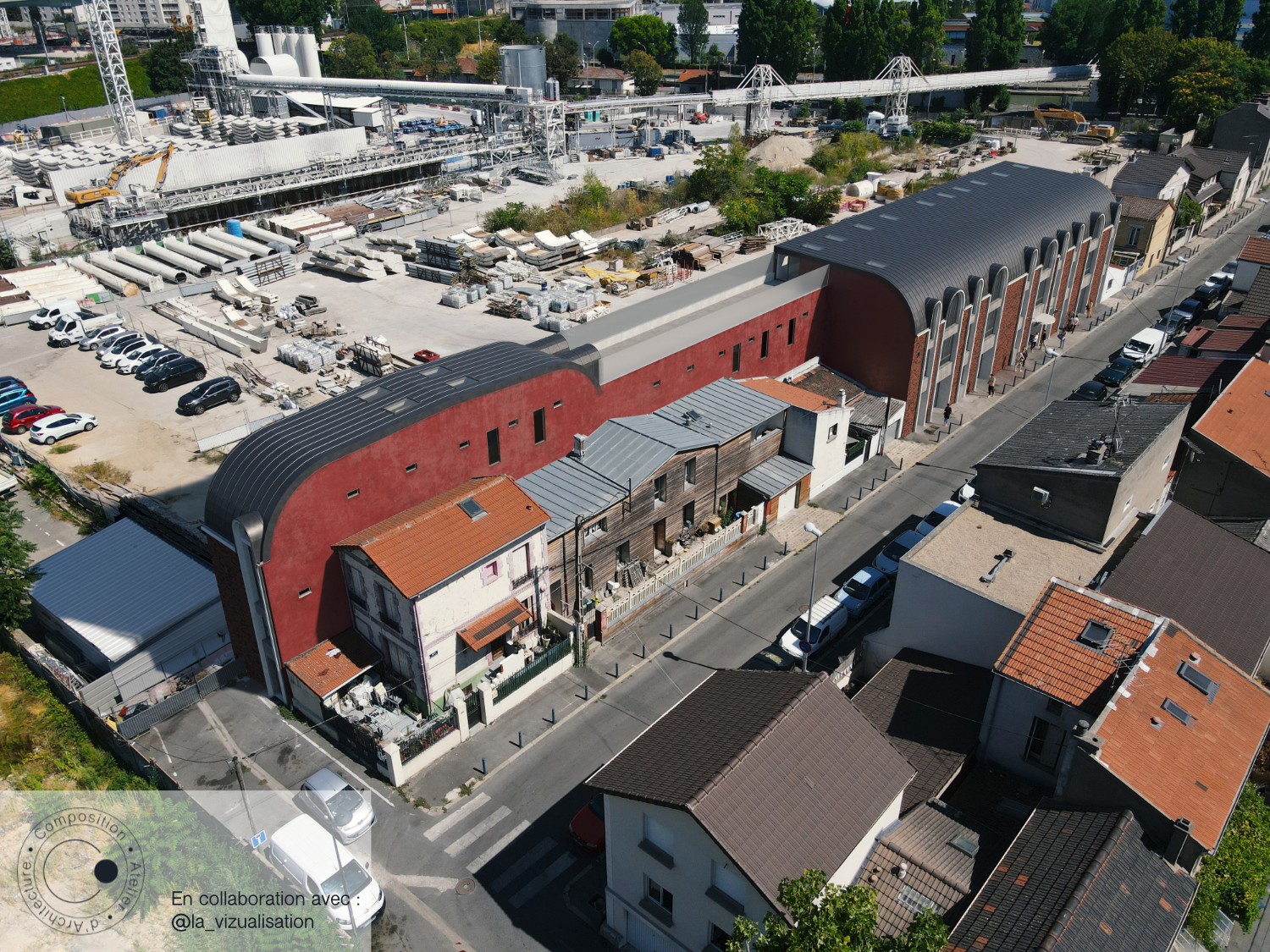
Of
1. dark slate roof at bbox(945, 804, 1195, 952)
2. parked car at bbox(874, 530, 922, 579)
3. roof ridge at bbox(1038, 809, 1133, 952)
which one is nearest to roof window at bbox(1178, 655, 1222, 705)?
roof ridge at bbox(1038, 809, 1133, 952)

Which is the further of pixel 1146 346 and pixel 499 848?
pixel 1146 346

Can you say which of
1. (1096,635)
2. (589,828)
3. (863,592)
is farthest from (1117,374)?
(589,828)

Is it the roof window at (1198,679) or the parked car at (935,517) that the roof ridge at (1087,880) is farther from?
the parked car at (935,517)

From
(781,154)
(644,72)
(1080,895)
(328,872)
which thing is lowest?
(328,872)

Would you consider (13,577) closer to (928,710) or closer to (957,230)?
(928,710)

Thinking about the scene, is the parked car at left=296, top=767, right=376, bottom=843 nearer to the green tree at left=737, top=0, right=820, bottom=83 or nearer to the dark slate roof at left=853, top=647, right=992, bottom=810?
the dark slate roof at left=853, top=647, right=992, bottom=810

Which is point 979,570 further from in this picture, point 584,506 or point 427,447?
point 427,447

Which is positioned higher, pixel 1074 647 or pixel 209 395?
pixel 1074 647
